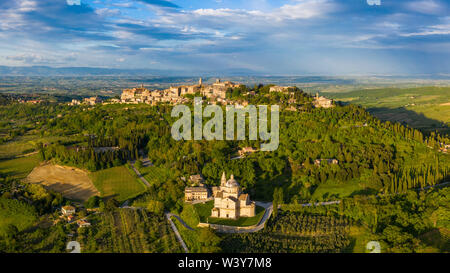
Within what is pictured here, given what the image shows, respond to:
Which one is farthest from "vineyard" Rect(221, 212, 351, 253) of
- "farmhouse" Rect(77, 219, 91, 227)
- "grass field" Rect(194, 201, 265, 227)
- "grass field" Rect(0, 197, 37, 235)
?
"grass field" Rect(0, 197, 37, 235)

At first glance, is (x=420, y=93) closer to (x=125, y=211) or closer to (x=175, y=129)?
(x=175, y=129)

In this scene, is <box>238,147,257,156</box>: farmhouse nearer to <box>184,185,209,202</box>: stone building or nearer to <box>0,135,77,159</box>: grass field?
<box>184,185,209,202</box>: stone building

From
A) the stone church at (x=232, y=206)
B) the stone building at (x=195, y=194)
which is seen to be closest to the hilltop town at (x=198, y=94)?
the stone building at (x=195, y=194)

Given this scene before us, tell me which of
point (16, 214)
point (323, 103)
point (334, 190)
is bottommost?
point (16, 214)

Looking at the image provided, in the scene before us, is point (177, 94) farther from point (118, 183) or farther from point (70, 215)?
point (70, 215)

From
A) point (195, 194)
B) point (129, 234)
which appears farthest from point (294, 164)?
point (129, 234)
